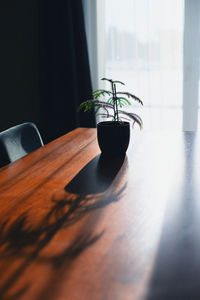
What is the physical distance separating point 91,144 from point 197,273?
103 cm

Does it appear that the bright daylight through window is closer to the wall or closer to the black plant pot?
the wall

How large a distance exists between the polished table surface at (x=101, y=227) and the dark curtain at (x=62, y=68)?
1569 millimetres

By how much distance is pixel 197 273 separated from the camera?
693mm

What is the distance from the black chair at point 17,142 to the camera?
5.15 ft

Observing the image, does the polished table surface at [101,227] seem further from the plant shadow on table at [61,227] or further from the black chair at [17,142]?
the black chair at [17,142]

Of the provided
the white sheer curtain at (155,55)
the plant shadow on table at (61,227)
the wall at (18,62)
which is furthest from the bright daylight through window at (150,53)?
the plant shadow on table at (61,227)

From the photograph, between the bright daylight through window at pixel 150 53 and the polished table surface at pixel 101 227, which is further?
the bright daylight through window at pixel 150 53

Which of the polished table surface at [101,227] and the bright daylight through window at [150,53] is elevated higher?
the bright daylight through window at [150,53]

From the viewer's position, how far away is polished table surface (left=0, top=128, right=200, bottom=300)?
0.66m

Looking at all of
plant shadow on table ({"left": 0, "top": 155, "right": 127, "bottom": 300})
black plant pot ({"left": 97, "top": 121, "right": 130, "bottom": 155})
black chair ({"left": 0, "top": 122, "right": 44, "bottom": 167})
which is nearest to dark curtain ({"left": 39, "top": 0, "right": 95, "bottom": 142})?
black chair ({"left": 0, "top": 122, "right": 44, "bottom": 167})

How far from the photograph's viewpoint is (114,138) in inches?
56.7

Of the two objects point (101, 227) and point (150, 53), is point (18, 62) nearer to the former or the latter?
point (150, 53)


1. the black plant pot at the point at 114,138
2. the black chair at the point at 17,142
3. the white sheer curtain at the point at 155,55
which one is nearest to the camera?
the black plant pot at the point at 114,138

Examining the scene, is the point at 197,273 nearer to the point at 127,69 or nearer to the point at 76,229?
the point at 76,229
